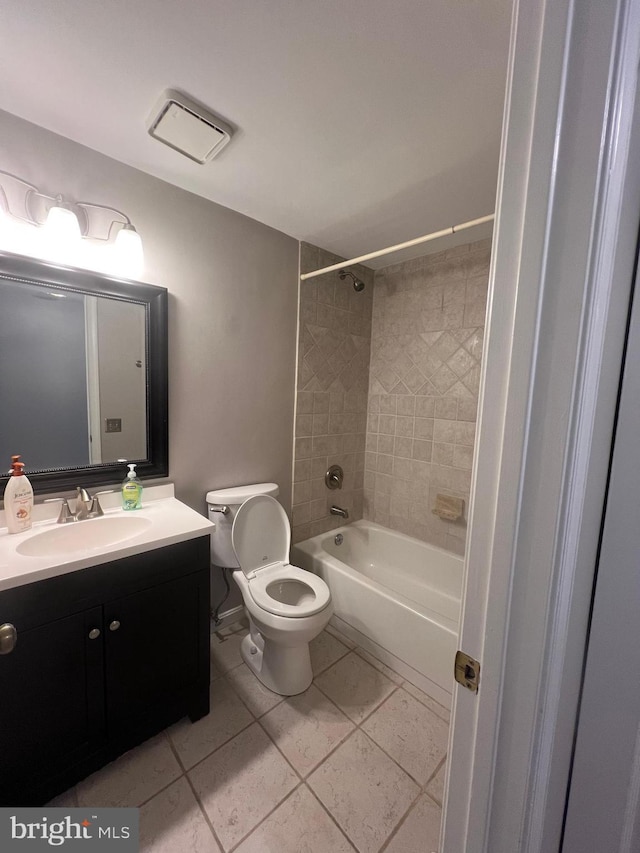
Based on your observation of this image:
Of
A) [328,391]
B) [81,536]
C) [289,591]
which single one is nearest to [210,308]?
[328,391]

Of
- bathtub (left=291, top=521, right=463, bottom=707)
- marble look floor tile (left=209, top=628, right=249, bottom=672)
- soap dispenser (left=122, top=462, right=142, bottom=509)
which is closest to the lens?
soap dispenser (left=122, top=462, right=142, bottom=509)

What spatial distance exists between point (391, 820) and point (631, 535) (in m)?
1.32

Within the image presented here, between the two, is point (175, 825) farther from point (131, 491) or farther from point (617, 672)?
point (617, 672)

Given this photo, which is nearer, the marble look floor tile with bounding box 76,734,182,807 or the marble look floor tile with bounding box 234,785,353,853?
the marble look floor tile with bounding box 234,785,353,853

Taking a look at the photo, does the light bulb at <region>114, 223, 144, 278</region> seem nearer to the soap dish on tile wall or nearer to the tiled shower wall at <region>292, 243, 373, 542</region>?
the tiled shower wall at <region>292, 243, 373, 542</region>

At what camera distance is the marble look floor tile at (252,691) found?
1545 millimetres

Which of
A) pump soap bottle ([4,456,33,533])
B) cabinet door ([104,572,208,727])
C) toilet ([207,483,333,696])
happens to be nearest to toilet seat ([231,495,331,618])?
toilet ([207,483,333,696])

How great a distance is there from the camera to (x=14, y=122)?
1.22 m

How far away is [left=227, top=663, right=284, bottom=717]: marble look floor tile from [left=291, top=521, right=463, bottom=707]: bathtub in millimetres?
569

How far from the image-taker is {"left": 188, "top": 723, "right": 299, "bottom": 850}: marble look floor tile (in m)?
1.12

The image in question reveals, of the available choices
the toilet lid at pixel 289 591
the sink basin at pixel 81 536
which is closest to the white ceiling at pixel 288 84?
the sink basin at pixel 81 536

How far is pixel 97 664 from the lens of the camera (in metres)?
1.15

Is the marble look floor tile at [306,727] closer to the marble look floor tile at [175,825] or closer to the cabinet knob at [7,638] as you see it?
the marble look floor tile at [175,825]

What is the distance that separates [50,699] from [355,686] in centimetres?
126
